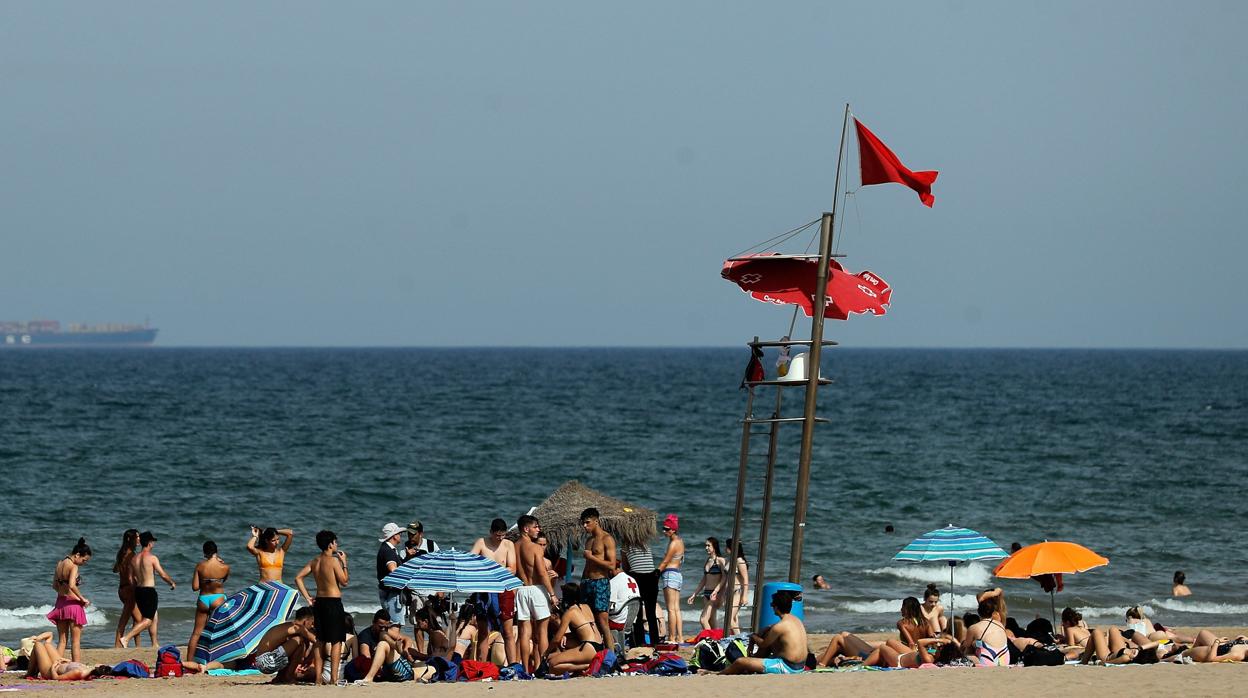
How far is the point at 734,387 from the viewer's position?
311 feet

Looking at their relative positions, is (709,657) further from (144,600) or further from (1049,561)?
(144,600)

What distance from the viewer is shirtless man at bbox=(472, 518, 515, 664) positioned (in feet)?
44.0

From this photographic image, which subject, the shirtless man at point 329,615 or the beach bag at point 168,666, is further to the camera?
the beach bag at point 168,666

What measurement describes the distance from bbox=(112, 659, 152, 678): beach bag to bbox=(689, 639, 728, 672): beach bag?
4.96m

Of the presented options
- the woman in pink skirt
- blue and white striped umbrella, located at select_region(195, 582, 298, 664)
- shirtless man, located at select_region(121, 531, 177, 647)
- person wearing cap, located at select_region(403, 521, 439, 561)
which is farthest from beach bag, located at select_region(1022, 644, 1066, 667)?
the woman in pink skirt

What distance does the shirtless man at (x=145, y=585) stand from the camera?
1605 centimetres

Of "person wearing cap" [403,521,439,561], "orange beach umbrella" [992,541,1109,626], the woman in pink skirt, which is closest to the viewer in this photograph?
"person wearing cap" [403,521,439,561]

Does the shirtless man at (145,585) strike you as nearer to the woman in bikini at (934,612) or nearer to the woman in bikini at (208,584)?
the woman in bikini at (208,584)

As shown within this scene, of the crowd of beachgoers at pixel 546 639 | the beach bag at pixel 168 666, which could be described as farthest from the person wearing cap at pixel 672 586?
the beach bag at pixel 168 666

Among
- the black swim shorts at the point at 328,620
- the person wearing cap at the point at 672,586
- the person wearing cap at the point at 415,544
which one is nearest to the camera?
the black swim shorts at the point at 328,620

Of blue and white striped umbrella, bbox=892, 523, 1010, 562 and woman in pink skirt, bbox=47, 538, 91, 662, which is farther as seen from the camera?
woman in pink skirt, bbox=47, 538, 91, 662

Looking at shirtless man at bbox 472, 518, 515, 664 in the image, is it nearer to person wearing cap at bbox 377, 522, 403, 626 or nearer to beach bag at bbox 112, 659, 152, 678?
person wearing cap at bbox 377, 522, 403, 626

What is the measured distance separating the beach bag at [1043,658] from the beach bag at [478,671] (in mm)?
4687

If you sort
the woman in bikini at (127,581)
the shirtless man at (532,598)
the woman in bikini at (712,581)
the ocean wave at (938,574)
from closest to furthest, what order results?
the shirtless man at (532,598), the woman in bikini at (127,581), the woman in bikini at (712,581), the ocean wave at (938,574)
